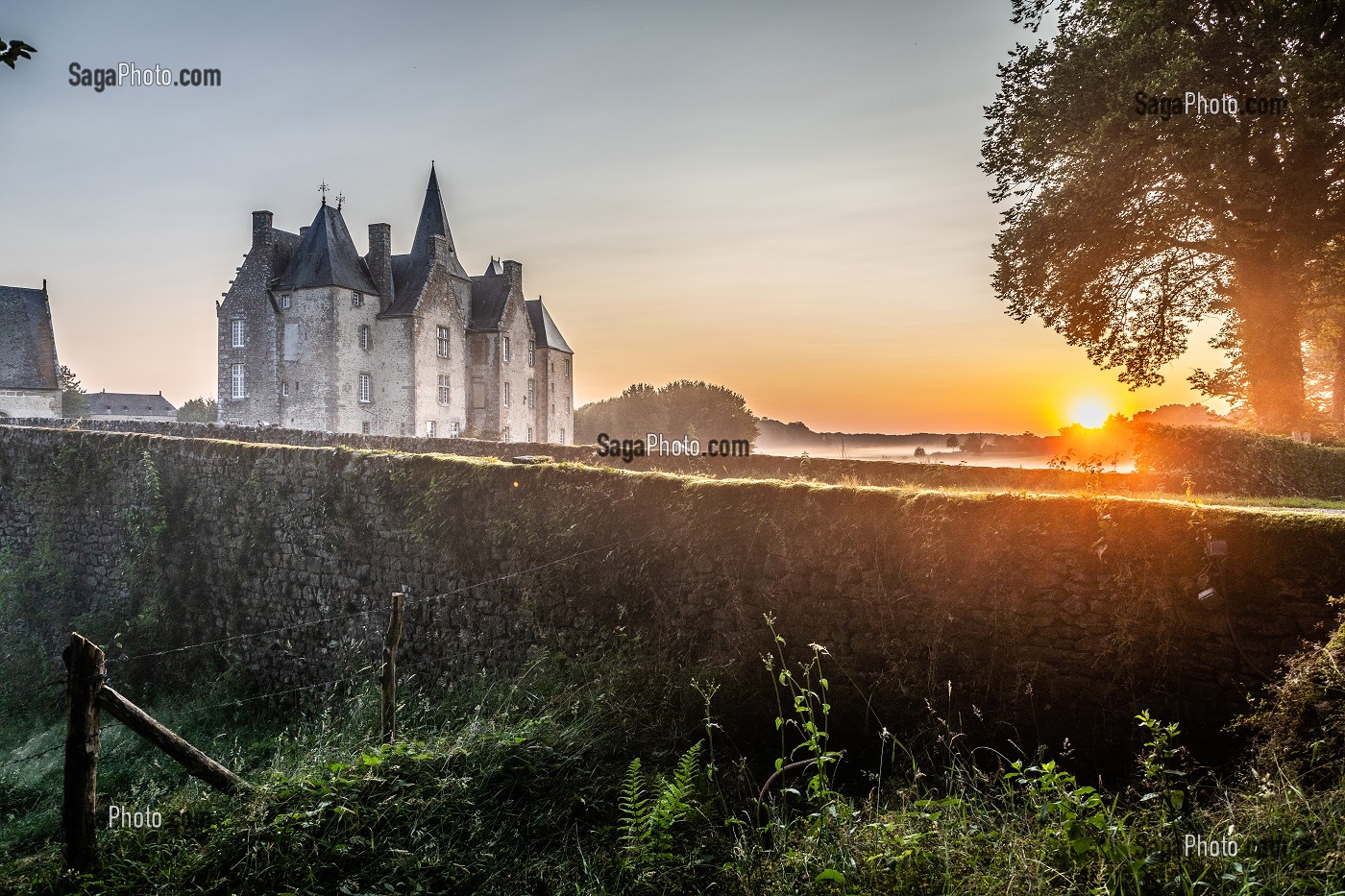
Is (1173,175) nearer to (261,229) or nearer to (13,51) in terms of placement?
(13,51)

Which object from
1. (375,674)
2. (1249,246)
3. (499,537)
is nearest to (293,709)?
(375,674)

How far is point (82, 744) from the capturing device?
565cm

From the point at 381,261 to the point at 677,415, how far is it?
3309 cm

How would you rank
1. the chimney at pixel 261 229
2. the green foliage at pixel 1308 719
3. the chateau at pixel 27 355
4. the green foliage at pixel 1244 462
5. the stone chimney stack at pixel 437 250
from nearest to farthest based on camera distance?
the green foliage at pixel 1308 719 < the green foliage at pixel 1244 462 < the chimney at pixel 261 229 < the stone chimney stack at pixel 437 250 < the chateau at pixel 27 355

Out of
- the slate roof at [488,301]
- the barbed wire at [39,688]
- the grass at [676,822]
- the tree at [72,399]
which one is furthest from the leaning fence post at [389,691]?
the tree at [72,399]

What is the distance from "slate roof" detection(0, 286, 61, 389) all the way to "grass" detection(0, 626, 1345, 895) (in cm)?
4473

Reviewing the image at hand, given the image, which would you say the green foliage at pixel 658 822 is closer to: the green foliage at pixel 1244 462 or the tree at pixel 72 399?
the green foliage at pixel 1244 462

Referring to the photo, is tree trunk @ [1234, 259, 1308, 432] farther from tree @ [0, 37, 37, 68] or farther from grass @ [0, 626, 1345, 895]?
tree @ [0, 37, 37, 68]

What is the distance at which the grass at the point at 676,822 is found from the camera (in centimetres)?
398

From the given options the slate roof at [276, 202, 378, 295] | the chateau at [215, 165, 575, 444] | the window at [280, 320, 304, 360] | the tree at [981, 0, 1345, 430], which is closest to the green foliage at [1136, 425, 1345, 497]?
the tree at [981, 0, 1345, 430]

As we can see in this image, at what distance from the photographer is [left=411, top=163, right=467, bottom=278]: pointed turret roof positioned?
135ft

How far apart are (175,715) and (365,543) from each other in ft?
12.4

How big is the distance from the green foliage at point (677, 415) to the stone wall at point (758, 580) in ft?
169

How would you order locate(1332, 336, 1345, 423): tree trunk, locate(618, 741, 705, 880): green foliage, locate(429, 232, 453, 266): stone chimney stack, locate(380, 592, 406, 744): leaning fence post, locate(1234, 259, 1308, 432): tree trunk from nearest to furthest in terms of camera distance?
locate(618, 741, 705, 880): green foliage, locate(380, 592, 406, 744): leaning fence post, locate(1234, 259, 1308, 432): tree trunk, locate(1332, 336, 1345, 423): tree trunk, locate(429, 232, 453, 266): stone chimney stack
